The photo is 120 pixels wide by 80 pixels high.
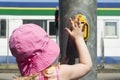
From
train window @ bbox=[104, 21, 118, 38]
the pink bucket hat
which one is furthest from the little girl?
train window @ bbox=[104, 21, 118, 38]

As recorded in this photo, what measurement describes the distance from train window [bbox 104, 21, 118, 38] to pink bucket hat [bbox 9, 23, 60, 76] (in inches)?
855

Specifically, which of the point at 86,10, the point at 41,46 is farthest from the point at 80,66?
the point at 86,10

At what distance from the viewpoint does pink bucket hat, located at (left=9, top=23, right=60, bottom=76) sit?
2807 millimetres

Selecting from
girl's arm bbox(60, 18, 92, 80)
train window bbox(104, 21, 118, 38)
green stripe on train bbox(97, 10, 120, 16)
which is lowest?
girl's arm bbox(60, 18, 92, 80)

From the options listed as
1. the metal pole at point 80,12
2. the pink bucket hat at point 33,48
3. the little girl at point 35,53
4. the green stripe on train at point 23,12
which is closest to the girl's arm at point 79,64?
the little girl at point 35,53

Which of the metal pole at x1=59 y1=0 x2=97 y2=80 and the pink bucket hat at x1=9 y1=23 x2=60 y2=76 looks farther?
the metal pole at x1=59 y1=0 x2=97 y2=80

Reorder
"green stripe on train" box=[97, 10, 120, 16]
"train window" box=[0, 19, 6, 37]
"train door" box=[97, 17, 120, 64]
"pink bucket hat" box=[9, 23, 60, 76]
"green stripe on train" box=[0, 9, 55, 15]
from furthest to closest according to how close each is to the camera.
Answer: "train window" box=[0, 19, 6, 37] → "green stripe on train" box=[97, 10, 120, 16] → "green stripe on train" box=[0, 9, 55, 15] → "train door" box=[97, 17, 120, 64] → "pink bucket hat" box=[9, 23, 60, 76]

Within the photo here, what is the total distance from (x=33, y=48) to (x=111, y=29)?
22448 mm

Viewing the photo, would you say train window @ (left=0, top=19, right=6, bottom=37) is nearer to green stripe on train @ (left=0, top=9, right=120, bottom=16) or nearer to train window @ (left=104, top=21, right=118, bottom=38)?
green stripe on train @ (left=0, top=9, right=120, bottom=16)

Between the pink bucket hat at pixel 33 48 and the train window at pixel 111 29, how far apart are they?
21.7m

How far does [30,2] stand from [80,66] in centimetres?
2084

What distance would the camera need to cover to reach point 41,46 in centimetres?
281

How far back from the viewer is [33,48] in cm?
281

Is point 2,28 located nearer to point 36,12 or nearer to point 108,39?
point 36,12
